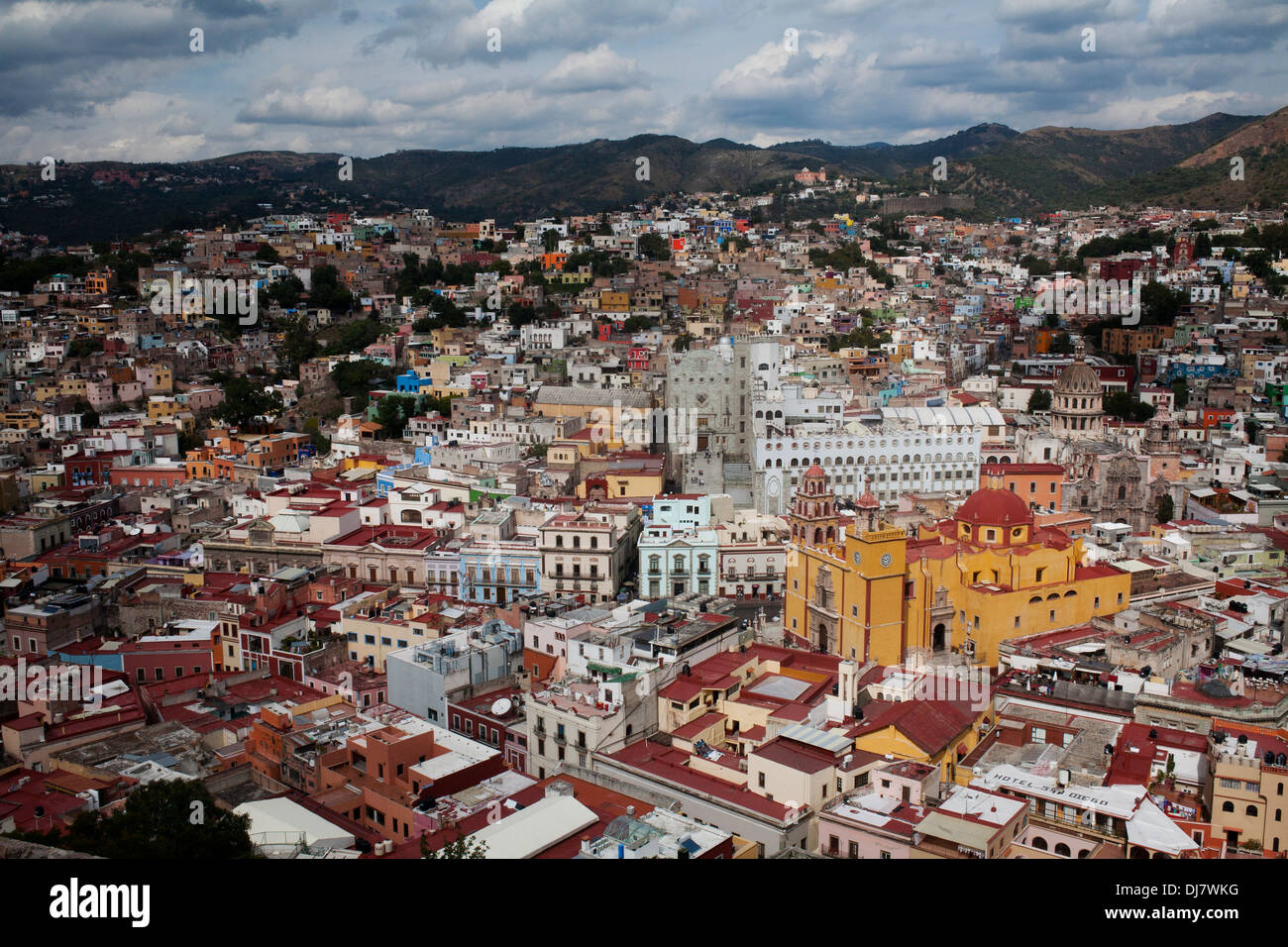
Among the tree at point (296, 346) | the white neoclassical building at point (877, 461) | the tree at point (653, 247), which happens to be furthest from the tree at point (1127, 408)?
the tree at point (653, 247)

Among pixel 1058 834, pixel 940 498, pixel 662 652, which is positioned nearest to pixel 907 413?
pixel 940 498

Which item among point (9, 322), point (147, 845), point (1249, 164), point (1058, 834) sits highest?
point (1249, 164)

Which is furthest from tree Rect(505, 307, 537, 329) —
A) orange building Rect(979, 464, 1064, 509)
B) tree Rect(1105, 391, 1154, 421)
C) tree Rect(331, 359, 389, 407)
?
orange building Rect(979, 464, 1064, 509)

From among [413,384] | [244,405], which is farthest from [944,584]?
[244,405]

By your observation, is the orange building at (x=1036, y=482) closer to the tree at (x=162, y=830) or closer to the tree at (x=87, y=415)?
the tree at (x=162, y=830)

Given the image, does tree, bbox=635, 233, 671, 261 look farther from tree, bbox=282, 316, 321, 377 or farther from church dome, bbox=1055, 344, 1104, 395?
church dome, bbox=1055, 344, 1104, 395
